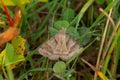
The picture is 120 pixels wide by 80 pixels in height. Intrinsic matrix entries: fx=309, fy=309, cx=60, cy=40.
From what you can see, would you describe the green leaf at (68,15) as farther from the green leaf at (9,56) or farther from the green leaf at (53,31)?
the green leaf at (9,56)

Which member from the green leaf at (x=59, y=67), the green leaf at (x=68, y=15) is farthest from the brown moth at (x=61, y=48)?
the green leaf at (x=68, y=15)

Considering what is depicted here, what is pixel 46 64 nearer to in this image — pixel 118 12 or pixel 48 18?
pixel 48 18

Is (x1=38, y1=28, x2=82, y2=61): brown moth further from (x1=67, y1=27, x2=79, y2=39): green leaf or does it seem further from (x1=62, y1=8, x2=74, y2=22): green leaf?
(x1=62, y1=8, x2=74, y2=22): green leaf

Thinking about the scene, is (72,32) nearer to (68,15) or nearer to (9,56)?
(68,15)

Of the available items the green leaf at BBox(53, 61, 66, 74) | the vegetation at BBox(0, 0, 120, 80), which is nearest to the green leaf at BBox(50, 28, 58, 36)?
the vegetation at BBox(0, 0, 120, 80)

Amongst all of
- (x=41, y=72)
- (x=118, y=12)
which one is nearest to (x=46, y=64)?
(x=41, y=72)

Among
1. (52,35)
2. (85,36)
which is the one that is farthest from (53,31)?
(85,36)
